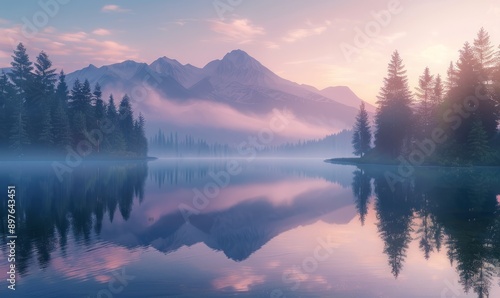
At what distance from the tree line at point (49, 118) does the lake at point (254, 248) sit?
3105 inches

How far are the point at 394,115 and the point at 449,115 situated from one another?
654 inches

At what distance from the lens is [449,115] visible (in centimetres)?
7975

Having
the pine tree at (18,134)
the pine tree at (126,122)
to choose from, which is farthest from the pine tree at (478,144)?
the pine tree at (126,122)

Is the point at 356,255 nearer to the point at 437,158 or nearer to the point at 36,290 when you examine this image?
the point at 36,290

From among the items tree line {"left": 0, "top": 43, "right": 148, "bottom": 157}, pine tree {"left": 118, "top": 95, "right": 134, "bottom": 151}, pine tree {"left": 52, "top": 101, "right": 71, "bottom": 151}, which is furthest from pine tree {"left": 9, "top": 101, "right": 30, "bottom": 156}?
pine tree {"left": 118, "top": 95, "right": 134, "bottom": 151}

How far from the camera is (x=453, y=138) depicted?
252 ft

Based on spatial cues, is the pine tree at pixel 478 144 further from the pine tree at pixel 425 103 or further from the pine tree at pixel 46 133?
the pine tree at pixel 46 133

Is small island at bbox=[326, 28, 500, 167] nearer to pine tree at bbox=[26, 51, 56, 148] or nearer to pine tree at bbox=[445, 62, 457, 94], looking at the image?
pine tree at bbox=[445, 62, 457, 94]

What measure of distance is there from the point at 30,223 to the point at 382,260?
21.4m

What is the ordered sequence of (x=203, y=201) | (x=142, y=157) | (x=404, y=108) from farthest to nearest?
(x=142, y=157)
(x=404, y=108)
(x=203, y=201)

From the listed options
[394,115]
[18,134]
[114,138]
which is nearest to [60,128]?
[18,134]

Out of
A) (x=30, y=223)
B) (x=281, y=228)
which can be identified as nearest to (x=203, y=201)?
(x=281, y=228)

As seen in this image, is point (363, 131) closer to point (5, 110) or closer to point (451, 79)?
point (451, 79)

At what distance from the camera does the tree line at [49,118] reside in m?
104
